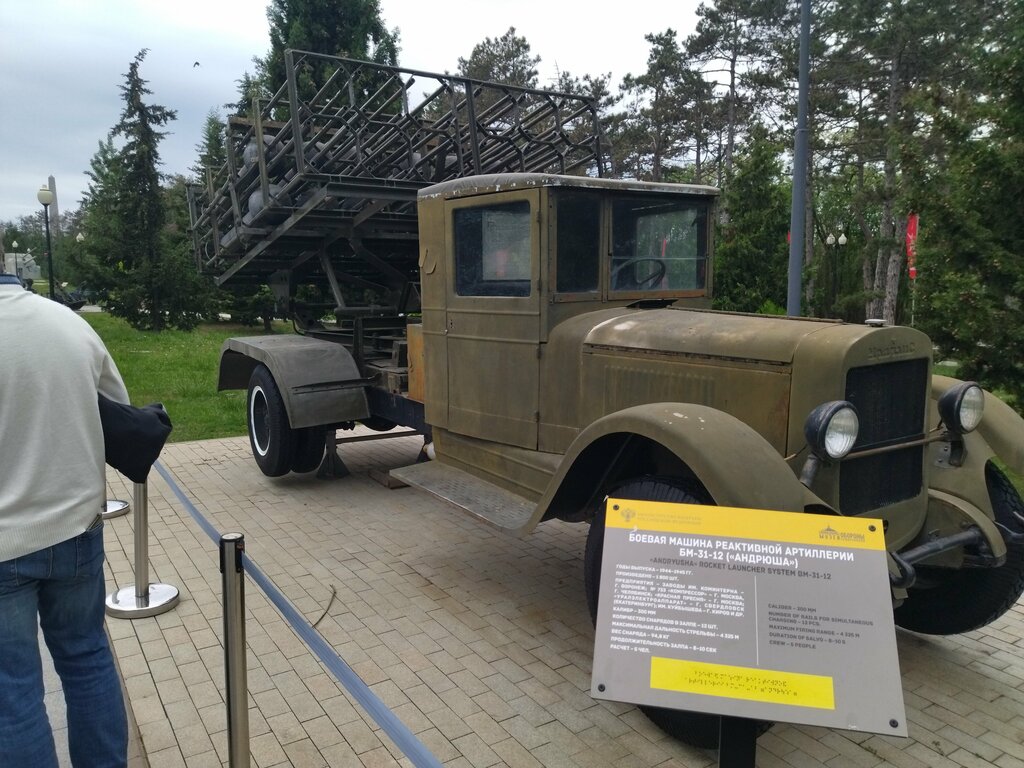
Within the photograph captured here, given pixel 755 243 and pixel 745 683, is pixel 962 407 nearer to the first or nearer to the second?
pixel 745 683

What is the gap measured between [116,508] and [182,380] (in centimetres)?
654

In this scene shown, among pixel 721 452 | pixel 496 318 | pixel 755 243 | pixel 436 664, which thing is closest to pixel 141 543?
pixel 436 664

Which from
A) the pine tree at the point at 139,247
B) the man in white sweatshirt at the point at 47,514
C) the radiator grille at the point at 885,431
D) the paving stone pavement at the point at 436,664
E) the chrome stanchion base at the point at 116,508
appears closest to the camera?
the man in white sweatshirt at the point at 47,514

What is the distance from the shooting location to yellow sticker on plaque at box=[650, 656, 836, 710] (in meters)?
1.74

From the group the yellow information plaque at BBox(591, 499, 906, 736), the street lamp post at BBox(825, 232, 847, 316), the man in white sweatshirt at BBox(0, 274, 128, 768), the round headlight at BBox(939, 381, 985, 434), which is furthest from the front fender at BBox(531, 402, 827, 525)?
the street lamp post at BBox(825, 232, 847, 316)

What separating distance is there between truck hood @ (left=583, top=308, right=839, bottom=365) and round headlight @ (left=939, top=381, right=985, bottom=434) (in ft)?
1.83

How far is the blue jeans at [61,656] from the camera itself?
208 centimetres

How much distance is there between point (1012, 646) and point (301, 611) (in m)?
3.51

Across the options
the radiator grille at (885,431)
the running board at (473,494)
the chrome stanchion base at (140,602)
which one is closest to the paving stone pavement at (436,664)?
the chrome stanchion base at (140,602)

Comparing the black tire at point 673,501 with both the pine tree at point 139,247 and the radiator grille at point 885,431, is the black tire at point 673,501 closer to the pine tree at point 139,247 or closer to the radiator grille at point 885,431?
the radiator grille at point 885,431

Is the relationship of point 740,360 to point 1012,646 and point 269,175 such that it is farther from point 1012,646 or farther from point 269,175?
point 269,175

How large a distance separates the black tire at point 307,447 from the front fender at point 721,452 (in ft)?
11.3

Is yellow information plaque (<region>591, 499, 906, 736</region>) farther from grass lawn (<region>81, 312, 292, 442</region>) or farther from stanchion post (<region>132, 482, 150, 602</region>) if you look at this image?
grass lawn (<region>81, 312, 292, 442</region>)

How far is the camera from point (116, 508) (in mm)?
5527
